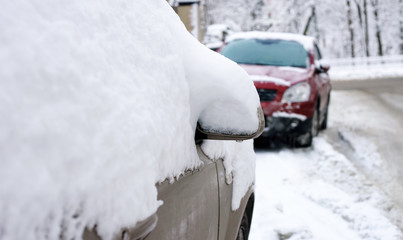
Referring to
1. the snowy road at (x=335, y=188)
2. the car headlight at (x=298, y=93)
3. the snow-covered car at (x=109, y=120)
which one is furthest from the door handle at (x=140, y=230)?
the car headlight at (x=298, y=93)

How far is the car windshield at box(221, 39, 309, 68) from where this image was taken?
24.3 feet

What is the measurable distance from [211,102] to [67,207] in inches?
34.7

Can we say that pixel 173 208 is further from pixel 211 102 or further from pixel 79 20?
pixel 79 20

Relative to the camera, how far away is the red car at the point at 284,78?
661 centimetres

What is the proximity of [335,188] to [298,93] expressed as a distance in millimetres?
1862

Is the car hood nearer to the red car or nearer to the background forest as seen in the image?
the red car

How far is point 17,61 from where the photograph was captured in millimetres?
1062

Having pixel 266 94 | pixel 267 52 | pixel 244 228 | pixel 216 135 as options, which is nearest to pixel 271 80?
pixel 266 94

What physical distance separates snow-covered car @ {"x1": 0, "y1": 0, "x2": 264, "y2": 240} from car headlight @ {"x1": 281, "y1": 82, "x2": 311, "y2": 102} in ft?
15.5

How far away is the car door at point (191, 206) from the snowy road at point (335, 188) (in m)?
2.02

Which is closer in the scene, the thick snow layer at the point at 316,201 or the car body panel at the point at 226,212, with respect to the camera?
the car body panel at the point at 226,212

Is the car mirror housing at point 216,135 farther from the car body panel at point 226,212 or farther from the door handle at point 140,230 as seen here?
the door handle at point 140,230

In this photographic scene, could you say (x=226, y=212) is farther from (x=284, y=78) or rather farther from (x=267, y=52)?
(x=267, y=52)

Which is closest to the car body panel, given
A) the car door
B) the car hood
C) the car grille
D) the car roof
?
the car door
